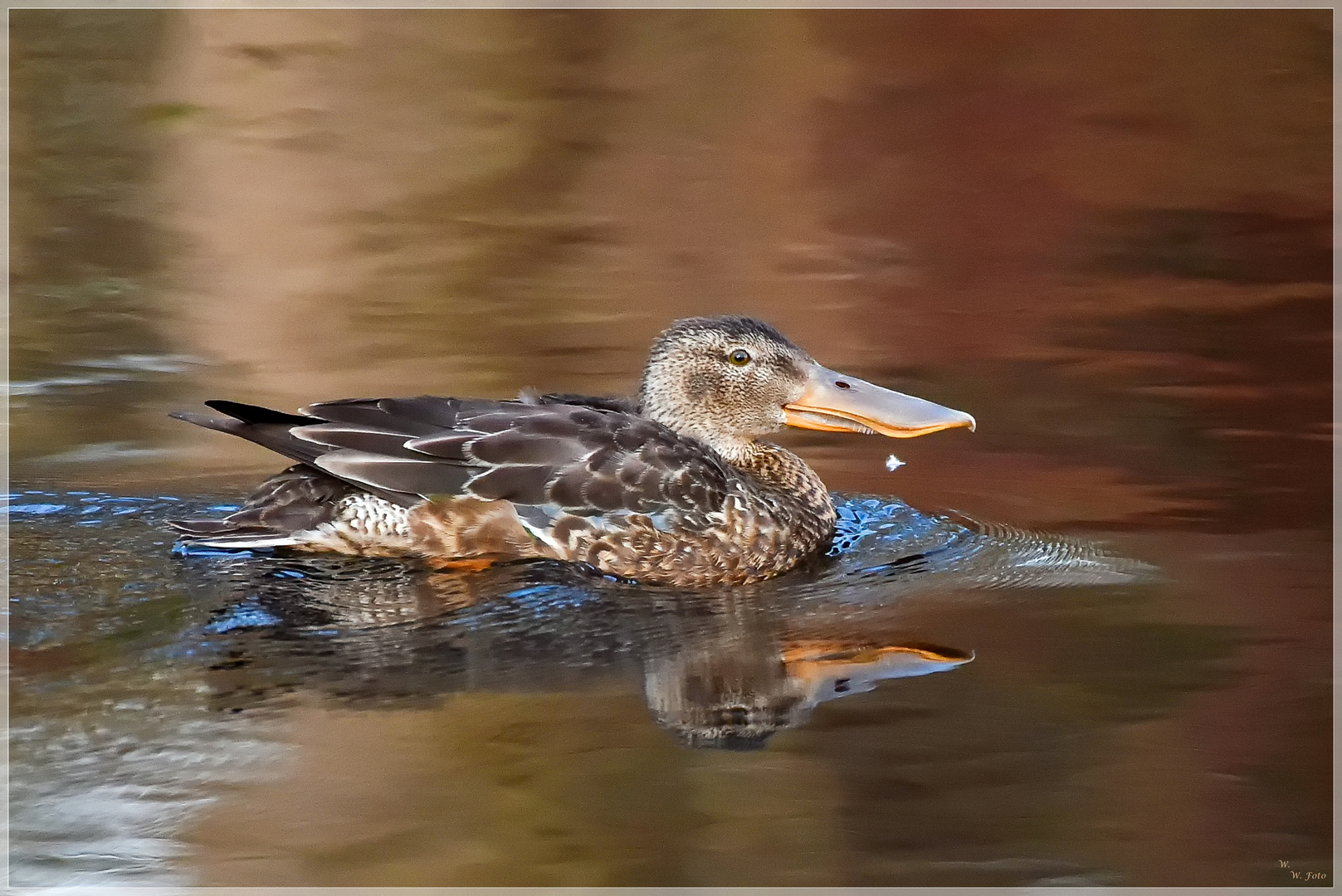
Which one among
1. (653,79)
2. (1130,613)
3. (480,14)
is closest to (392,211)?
(653,79)

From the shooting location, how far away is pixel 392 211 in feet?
39.7

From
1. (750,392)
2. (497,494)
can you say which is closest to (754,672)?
(497,494)

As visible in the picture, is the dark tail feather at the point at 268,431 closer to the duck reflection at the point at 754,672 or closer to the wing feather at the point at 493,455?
the wing feather at the point at 493,455

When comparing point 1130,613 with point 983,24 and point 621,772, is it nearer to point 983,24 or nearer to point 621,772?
point 621,772

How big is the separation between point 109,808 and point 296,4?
41.8 ft

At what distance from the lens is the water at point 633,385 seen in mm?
4504

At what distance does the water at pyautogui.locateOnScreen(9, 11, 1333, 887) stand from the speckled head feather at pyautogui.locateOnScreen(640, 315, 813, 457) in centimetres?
64

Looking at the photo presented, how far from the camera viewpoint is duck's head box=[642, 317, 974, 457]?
674 cm

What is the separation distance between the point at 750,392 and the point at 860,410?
1.52ft

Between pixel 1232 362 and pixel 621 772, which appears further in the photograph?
pixel 1232 362
